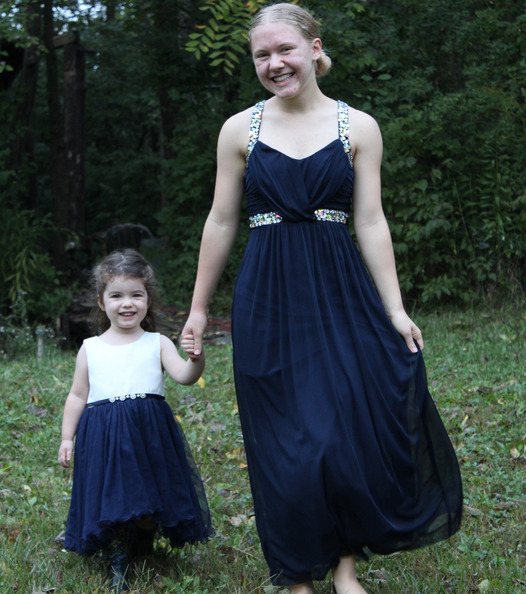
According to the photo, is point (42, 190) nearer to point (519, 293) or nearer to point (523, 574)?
point (519, 293)

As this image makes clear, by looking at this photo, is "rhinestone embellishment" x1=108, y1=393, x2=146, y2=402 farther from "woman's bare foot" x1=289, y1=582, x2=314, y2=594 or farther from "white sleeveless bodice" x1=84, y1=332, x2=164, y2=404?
"woman's bare foot" x1=289, y1=582, x2=314, y2=594

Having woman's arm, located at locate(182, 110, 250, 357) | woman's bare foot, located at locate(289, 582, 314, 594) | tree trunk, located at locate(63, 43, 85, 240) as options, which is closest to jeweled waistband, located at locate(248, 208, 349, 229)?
woman's arm, located at locate(182, 110, 250, 357)

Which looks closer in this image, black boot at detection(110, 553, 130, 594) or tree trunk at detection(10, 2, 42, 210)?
black boot at detection(110, 553, 130, 594)

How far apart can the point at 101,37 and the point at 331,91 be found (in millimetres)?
13086

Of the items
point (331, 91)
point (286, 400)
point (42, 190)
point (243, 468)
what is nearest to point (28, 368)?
point (243, 468)

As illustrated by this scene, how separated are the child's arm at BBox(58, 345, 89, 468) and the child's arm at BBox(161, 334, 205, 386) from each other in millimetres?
311

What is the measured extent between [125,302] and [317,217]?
86cm

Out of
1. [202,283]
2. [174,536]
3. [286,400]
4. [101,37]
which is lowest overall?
[174,536]

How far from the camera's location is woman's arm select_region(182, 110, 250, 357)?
314 centimetres

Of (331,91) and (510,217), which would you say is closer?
(510,217)

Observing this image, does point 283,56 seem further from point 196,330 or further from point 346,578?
point 346,578

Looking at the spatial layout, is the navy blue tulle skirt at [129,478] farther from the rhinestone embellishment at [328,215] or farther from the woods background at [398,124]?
the woods background at [398,124]

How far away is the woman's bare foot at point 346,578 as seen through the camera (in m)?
2.93

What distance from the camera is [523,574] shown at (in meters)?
3.42
